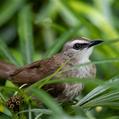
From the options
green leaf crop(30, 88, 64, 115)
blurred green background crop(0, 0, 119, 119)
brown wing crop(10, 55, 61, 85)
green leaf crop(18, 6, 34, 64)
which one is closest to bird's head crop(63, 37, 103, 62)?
brown wing crop(10, 55, 61, 85)

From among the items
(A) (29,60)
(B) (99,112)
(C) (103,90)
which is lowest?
(C) (103,90)

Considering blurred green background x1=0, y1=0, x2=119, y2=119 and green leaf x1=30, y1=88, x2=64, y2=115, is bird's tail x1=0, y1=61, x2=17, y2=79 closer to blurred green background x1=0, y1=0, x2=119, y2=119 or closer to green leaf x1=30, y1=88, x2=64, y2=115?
blurred green background x1=0, y1=0, x2=119, y2=119

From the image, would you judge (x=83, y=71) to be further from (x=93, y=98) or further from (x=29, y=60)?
(x=93, y=98)

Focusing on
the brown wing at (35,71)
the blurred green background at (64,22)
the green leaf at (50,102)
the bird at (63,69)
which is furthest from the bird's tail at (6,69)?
the green leaf at (50,102)

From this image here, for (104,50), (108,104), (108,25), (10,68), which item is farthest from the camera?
(108,25)

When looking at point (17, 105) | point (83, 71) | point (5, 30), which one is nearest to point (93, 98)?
point (17, 105)

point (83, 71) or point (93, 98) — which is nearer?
point (93, 98)

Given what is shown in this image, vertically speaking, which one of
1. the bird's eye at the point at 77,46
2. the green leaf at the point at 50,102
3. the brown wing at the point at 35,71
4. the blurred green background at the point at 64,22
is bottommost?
the green leaf at the point at 50,102

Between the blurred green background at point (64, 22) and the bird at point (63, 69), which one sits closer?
the bird at point (63, 69)

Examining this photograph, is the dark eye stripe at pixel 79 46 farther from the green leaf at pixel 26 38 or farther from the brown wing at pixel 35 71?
the green leaf at pixel 26 38
